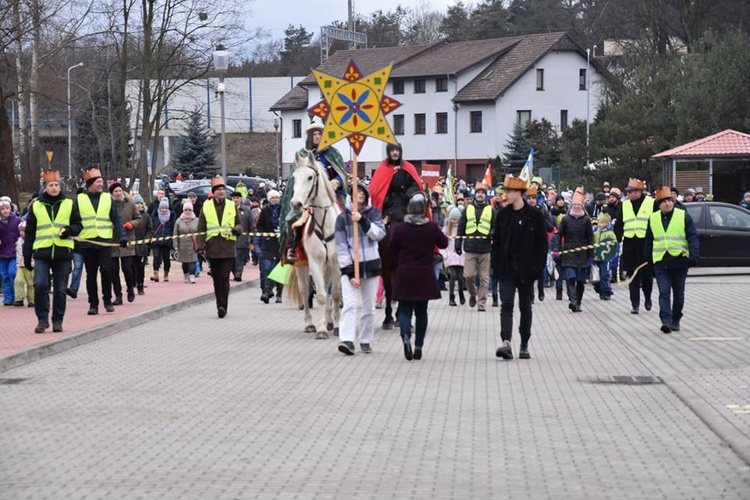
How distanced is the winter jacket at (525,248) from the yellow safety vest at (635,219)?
660 centimetres

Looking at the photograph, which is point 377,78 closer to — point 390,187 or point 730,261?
point 390,187

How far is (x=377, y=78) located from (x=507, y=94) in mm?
68127

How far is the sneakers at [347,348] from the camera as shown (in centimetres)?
1441

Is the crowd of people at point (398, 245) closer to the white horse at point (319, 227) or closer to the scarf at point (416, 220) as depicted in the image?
the scarf at point (416, 220)

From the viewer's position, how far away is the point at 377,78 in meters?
15.9

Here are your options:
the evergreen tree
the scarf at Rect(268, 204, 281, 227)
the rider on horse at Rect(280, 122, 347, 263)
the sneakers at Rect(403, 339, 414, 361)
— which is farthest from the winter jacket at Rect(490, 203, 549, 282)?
the evergreen tree

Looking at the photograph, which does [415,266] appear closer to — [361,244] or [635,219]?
[361,244]

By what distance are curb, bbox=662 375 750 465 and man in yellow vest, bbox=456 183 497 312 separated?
8806 millimetres

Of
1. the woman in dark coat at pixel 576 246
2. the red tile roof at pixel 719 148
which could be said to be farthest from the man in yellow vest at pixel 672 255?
the red tile roof at pixel 719 148

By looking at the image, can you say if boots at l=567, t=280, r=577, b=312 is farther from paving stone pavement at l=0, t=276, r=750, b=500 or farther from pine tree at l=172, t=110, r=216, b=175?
pine tree at l=172, t=110, r=216, b=175

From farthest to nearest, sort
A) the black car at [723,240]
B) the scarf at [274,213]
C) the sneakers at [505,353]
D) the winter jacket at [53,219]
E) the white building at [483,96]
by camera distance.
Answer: the white building at [483,96] < the black car at [723,240] < the scarf at [274,213] < the winter jacket at [53,219] < the sneakers at [505,353]

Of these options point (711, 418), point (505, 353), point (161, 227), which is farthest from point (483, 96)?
point (711, 418)

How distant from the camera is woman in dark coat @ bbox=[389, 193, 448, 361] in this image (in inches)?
543

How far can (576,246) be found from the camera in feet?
70.9
